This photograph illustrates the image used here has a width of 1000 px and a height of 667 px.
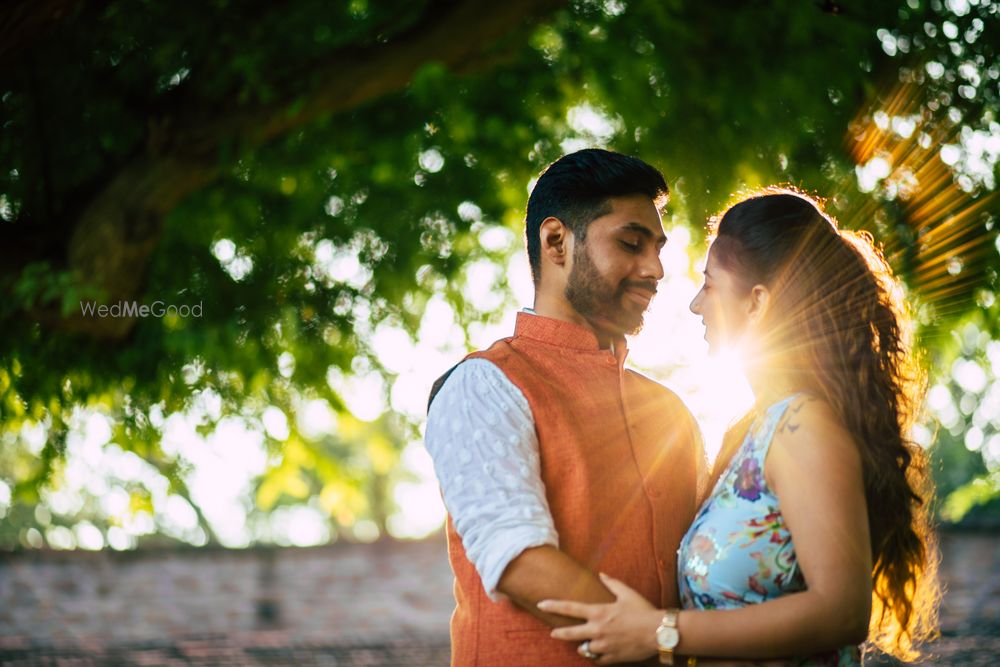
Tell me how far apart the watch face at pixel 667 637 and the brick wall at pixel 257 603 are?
34.9 feet

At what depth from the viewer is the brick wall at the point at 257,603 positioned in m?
12.2

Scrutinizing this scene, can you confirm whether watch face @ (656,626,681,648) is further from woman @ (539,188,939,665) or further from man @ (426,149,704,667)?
man @ (426,149,704,667)

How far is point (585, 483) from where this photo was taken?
228cm

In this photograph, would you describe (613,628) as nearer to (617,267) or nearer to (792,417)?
(792,417)

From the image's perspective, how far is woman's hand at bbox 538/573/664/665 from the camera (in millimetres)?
2051

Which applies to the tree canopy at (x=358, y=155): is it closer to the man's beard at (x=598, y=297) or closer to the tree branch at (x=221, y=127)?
the tree branch at (x=221, y=127)

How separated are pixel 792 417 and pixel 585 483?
49 centimetres

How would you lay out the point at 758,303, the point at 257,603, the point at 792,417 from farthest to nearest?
the point at 257,603 < the point at 758,303 < the point at 792,417

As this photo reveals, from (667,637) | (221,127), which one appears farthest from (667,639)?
(221,127)

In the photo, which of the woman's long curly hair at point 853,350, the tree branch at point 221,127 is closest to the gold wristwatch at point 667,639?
the woman's long curly hair at point 853,350

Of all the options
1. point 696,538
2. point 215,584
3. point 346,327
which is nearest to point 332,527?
point 215,584

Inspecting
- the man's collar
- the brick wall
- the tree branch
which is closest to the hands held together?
the man's collar

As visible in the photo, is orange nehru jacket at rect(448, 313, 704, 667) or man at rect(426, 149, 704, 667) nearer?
man at rect(426, 149, 704, 667)

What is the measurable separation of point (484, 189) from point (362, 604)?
→ 8.11 meters
